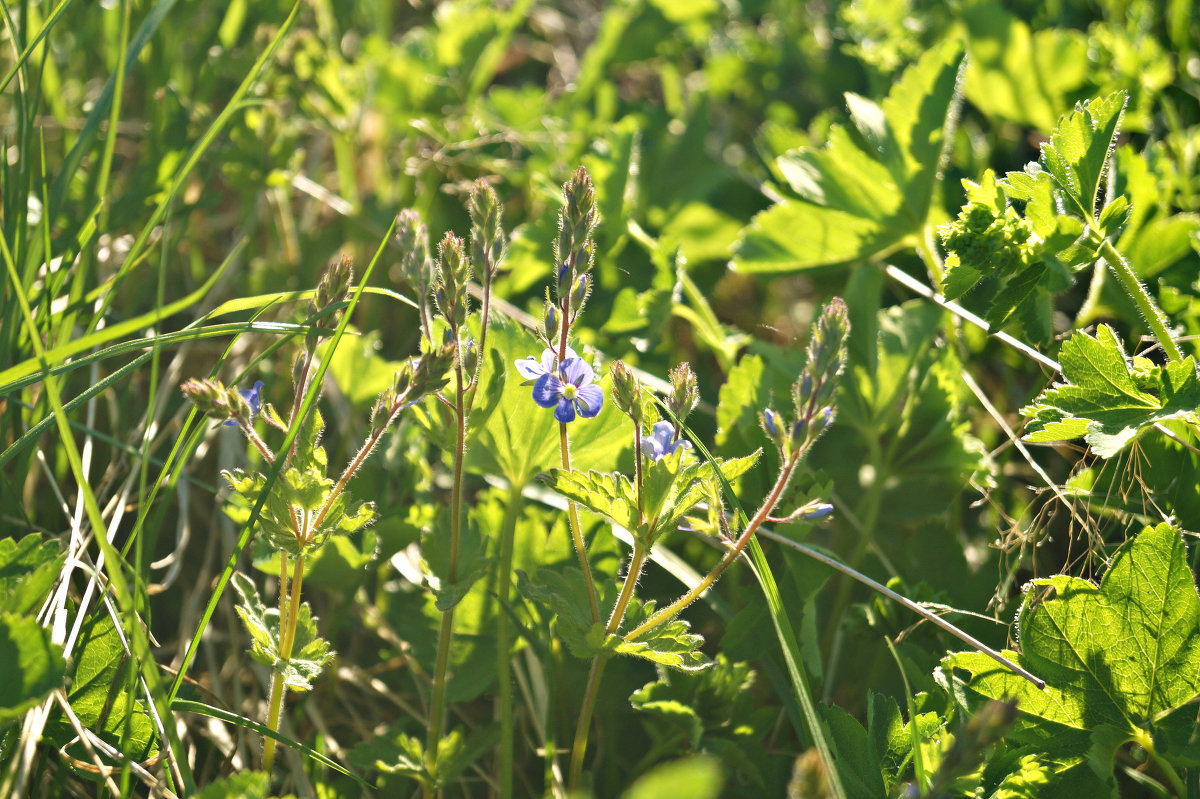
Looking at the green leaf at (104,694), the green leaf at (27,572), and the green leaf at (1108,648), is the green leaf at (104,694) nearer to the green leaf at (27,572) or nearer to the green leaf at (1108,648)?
the green leaf at (27,572)

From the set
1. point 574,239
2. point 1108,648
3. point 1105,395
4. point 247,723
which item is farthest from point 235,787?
point 1105,395

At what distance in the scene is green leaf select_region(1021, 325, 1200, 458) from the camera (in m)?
1.50

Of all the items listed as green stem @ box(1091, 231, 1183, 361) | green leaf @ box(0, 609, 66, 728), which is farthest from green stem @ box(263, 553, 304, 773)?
green stem @ box(1091, 231, 1183, 361)

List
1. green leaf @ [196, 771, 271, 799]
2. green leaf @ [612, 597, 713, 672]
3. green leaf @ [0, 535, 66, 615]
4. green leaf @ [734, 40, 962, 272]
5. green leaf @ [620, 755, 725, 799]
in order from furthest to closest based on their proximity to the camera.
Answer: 1. green leaf @ [734, 40, 962, 272]
2. green leaf @ [612, 597, 713, 672]
3. green leaf @ [0, 535, 66, 615]
4. green leaf @ [196, 771, 271, 799]
5. green leaf @ [620, 755, 725, 799]

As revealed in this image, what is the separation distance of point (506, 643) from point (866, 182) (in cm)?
139

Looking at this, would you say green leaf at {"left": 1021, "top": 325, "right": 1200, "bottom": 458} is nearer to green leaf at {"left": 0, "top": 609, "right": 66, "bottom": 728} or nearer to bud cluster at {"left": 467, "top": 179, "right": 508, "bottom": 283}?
bud cluster at {"left": 467, "top": 179, "right": 508, "bottom": 283}

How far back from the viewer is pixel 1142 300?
165cm

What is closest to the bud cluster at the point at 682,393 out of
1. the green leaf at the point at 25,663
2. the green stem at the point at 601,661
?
the green stem at the point at 601,661

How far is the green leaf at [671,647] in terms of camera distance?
1436mm

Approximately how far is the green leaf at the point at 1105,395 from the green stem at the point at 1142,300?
2.9 inches

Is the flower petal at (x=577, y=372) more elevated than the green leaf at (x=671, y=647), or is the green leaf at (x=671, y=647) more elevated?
the flower petal at (x=577, y=372)

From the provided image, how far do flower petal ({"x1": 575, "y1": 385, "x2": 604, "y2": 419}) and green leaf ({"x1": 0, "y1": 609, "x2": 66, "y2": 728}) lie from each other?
0.82m

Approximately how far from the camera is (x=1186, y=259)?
212 cm

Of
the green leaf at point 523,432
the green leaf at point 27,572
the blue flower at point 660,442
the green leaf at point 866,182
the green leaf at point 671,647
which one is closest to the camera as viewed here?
the green leaf at point 27,572
